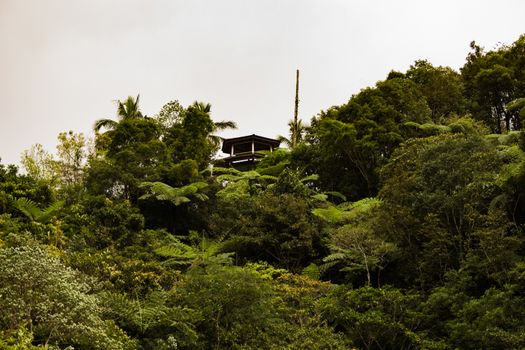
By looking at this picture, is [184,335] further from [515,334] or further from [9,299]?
[515,334]

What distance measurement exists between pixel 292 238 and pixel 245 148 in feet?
62.4

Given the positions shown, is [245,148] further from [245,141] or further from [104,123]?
[104,123]

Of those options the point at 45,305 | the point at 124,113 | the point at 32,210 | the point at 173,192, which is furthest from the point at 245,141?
the point at 45,305

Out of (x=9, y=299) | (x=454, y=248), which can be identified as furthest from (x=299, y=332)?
(x=9, y=299)

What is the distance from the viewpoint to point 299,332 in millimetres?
14805

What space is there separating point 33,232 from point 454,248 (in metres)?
11.5

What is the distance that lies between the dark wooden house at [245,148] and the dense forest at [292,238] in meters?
6.67

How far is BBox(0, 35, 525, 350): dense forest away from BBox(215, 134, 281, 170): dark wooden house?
6675 mm

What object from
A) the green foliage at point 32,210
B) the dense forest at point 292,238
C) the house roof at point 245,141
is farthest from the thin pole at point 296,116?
the green foliage at point 32,210

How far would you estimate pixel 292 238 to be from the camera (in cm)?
2077

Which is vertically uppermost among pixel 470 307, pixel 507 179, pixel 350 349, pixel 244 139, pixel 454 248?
pixel 244 139

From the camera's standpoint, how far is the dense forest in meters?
13.6

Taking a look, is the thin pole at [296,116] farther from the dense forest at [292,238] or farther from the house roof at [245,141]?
the dense forest at [292,238]

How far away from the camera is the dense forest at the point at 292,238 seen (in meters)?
13.6
